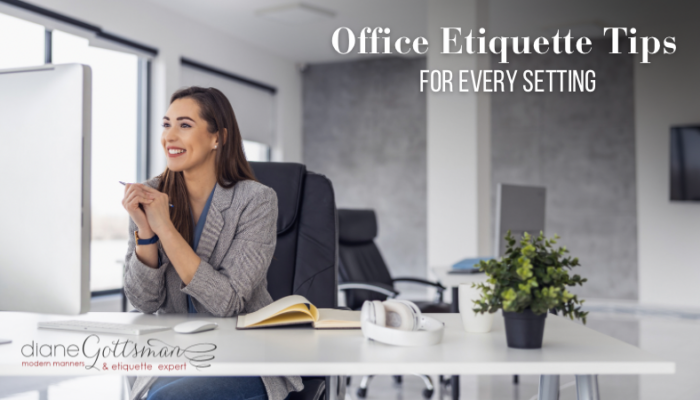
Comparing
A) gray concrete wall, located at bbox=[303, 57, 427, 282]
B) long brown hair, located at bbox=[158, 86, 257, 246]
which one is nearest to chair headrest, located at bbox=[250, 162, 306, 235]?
long brown hair, located at bbox=[158, 86, 257, 246]

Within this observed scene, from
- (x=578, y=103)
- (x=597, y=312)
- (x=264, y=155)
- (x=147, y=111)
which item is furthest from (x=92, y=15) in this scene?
(x=597, y=312)

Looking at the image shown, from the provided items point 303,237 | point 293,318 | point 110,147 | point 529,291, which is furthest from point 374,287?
point 110,147

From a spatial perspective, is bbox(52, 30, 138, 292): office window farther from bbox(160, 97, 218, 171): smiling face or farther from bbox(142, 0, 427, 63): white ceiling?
bbox(160, 97, 218, 171): smiling face

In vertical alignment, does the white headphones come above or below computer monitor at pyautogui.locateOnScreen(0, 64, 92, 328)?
below

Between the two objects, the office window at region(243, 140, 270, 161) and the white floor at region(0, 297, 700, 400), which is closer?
the white floor at region(0, 297, 700, 400)

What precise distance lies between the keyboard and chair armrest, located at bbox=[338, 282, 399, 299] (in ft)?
6.88

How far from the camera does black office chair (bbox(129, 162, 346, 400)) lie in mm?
1779

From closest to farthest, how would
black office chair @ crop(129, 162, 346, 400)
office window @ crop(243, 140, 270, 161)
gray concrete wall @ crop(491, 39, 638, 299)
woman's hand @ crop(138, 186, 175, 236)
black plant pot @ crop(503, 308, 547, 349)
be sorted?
1. black plant pot @ crop(503, 308, 547, 349)
2. woman's hand @ crop(138, 186, 175, 236)
3. black office chair @ crop(129, 162, 346, 400)
4. gray concrete wall @ crop(491, 39, 638, 299)
5. office window @ crop(243, 140, 270, 161)

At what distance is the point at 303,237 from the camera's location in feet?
5.98

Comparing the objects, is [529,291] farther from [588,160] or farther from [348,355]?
[588,160]

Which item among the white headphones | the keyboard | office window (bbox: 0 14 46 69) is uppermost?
office window (bbox: 0 14 46 69)

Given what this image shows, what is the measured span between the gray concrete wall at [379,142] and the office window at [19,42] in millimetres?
3977

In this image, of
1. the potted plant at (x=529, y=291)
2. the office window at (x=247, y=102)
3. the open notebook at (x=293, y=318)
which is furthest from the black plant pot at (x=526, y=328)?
the office window at (x=247, y=102)

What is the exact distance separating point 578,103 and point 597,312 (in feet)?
7.78
